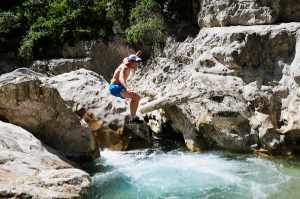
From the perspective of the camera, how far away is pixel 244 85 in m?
11.8

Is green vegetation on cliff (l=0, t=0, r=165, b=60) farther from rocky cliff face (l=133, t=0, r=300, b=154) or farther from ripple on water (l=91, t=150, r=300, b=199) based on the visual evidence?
ripple on water (l=91, t=150, r=300, b=199)

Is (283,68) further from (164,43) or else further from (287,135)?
(164,43)

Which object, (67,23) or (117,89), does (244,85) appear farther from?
(67,23)

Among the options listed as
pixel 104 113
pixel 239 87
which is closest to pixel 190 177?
pixel 239 87

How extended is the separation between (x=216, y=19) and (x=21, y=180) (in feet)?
27.9

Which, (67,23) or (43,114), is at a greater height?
(67,23)

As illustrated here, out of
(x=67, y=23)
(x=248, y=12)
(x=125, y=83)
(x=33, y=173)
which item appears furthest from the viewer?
(x=67, y=23)

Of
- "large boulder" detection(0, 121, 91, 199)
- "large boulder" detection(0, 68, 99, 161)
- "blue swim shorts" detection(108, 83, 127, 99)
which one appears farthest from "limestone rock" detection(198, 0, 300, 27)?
"large boulder" detection(0, 121, 91, 199)

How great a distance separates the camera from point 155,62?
1529 centimetres

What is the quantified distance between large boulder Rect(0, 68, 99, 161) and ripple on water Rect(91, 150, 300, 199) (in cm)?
84

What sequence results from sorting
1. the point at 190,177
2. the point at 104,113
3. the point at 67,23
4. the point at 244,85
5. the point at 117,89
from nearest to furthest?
the point at 190,177 → the point at 117,89 → the point at 244,85 → the point at 104,113 → the point at 67,23

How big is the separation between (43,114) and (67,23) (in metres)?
7.99

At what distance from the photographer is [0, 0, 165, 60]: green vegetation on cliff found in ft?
52.6

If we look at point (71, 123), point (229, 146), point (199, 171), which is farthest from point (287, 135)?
point (71, 123)
